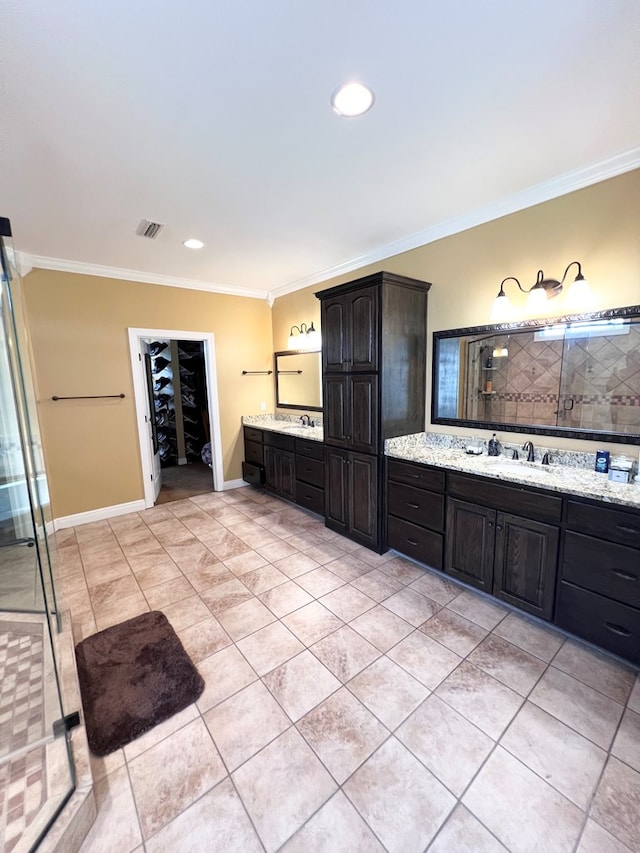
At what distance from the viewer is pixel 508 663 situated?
194 centimetres

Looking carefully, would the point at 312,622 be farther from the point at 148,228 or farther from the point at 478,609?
the point at 148,228

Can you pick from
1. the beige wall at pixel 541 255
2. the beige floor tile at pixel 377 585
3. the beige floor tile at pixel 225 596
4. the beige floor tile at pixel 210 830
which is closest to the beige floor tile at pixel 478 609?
the beige floor tile at pixel 377 585

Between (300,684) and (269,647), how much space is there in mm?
314

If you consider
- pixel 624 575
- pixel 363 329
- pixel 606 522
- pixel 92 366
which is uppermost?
pixel 363 329

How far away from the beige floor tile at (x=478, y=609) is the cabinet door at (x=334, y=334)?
201cm

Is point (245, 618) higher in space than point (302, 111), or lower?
lower

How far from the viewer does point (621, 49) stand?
4.60 ft

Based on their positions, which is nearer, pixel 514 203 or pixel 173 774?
pixel 173 774

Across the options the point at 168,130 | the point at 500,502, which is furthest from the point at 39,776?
the point at 168,130

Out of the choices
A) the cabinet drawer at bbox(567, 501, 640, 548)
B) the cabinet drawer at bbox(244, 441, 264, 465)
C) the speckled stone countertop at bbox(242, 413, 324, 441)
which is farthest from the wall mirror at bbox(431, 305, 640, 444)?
the cabinet drawer at bbox(244, 441, 264, 465)

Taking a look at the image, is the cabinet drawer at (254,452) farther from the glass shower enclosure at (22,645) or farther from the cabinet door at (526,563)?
the cabinet door at (526,563)

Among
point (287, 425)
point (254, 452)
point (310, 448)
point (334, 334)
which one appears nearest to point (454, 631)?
point (310, 448)

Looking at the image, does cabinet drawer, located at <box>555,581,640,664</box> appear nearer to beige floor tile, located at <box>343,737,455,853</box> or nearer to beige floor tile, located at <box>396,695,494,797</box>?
beige floor tile, located at <box>396,695,494,797</box>

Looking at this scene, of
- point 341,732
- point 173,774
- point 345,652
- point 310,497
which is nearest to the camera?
point 173,774
